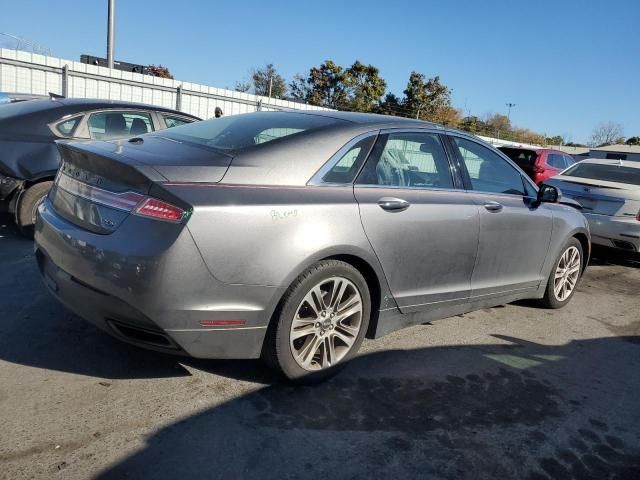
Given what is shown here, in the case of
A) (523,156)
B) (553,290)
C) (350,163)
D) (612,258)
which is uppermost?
(350,163)

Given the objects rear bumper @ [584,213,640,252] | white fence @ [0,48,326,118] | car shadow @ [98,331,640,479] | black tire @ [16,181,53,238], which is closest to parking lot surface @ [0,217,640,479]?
car shadow @ [98,331,640,479]

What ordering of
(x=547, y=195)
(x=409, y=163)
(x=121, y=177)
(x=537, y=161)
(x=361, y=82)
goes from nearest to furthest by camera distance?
1. (x=121, y=177)
2. (x=409, y=163)
3. (x=547, y=195)
4. (x=537, y=161)
5. (x=361, y=82)

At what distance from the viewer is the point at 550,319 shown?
199 inches

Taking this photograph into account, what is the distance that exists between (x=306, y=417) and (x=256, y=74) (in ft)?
175

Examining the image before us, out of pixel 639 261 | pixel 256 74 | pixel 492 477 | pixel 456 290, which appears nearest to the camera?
pixel 492 477

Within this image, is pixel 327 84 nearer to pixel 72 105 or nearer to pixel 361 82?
pixel 361 82

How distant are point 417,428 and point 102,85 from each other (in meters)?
12.5

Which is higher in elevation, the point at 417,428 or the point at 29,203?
the point at 29,203

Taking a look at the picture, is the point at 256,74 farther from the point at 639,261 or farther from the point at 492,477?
the point at 492,477

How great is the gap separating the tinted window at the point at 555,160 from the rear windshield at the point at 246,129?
13.5 m

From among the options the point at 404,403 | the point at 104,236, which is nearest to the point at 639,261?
the point at 404,403

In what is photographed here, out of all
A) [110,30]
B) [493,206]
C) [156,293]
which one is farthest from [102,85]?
[156,293]

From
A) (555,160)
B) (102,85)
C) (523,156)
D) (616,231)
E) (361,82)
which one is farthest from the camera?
(361,82)

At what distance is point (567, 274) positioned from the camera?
5348mm
